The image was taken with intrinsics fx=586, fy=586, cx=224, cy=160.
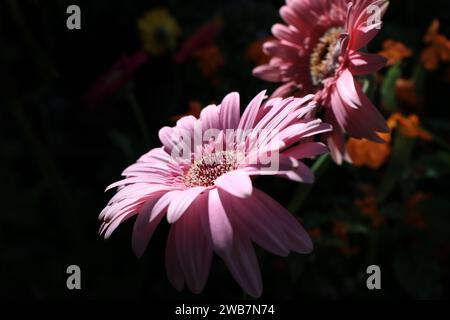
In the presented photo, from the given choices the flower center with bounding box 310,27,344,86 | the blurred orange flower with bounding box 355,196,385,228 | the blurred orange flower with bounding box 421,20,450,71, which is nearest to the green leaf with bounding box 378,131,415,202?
the blurred orange flower with bounding box 355,196,385,228

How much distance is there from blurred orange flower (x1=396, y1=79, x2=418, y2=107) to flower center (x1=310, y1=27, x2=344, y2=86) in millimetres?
318

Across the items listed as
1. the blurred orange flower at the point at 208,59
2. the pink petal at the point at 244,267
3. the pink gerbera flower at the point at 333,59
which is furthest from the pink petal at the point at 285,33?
the blurred orange flower at the point at 208,59

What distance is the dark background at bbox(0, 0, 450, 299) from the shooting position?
107 centimetres

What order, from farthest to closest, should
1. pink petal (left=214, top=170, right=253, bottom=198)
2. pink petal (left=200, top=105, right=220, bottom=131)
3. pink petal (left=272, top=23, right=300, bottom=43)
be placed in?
1. pink petal (left=272, top=23, right=300, bottom=43)
2. pink petal (left=200, top=105, right=220, bottom=131)
3. pink petal (left=214, top=170, right=253, bottom=198)

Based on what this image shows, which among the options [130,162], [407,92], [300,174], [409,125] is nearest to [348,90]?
[300,174]

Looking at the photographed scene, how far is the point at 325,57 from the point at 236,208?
36 cm

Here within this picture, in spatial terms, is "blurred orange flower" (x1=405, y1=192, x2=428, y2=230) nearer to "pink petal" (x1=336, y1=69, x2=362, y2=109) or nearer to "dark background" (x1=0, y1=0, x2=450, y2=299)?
"dark background" (x1=0, y1=0, x2=450, y2=299)

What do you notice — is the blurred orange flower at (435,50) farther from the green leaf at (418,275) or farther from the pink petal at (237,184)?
the pink petal at (237,184)

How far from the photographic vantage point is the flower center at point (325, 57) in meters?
0.82

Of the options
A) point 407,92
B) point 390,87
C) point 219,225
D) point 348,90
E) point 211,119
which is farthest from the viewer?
point 407,92

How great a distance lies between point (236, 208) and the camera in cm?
59

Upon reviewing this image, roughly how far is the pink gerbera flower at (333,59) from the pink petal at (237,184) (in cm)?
16

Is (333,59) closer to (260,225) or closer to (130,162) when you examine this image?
(260,225)
